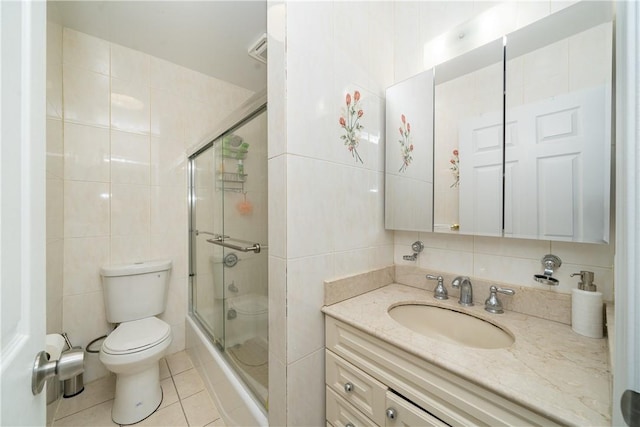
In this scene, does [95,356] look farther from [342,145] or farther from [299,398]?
[342,145]

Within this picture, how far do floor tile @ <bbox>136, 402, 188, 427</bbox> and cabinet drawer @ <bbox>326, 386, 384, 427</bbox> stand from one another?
3.18ft

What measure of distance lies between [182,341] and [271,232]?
1.79 m

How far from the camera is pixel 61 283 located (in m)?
1.52

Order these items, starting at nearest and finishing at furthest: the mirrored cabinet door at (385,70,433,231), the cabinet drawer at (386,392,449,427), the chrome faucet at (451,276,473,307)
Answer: the cabinet drawer at (386,392,449,427) < the chrome faucet at (451,276,473,307) < the mirrored cabinet door at (385,70,433,231)

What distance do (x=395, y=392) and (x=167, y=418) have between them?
4.66ft

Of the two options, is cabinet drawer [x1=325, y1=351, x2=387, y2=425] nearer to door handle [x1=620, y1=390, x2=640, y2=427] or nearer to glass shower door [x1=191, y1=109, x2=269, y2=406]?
glass shower door [x1=191, y1=109, x2=269, y2=406]

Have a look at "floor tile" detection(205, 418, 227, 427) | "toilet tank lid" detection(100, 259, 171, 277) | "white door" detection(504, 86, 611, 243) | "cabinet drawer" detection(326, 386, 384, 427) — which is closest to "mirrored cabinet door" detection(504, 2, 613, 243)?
"white door" detection(504, 86, 611, 243)

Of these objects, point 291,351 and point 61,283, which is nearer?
point 291,351

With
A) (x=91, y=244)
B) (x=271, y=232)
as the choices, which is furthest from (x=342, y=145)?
(x=91, y=244)

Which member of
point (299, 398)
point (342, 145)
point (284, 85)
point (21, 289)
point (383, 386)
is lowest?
point (299, 398)

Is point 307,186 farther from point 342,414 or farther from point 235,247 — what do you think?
point 342,414

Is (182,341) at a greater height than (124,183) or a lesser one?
lesser

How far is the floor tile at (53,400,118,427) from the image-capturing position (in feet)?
4.28

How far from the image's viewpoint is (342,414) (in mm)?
888
